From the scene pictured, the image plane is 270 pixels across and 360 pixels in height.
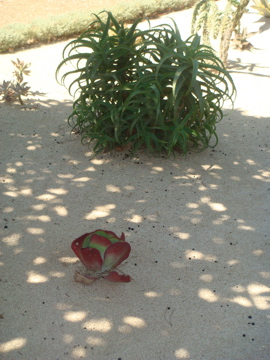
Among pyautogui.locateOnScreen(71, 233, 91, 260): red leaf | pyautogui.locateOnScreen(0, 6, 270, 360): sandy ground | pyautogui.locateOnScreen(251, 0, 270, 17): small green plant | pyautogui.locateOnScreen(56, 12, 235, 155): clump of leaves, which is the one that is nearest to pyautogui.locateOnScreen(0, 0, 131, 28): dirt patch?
pyautogui.locateOnScreen(251, 0, 270, 17): small green plant

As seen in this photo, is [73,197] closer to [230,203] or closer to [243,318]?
[230,203]

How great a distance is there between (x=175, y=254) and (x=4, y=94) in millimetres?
3408

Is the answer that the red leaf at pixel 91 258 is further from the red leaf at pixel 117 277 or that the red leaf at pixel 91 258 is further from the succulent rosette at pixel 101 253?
the red leaf at pixel 117 277

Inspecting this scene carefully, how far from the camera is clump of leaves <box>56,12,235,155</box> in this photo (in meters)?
3.95

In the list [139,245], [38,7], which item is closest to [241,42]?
[38,7]

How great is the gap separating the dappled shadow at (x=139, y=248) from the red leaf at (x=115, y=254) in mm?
149

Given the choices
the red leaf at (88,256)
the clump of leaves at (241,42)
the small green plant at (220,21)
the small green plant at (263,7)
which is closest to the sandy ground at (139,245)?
the red leaf at (88,256)

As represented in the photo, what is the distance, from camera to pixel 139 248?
3273 millimetres

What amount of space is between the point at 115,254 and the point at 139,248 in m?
0.42

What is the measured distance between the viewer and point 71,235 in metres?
Answer: 3.37

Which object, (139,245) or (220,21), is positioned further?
(220,21)

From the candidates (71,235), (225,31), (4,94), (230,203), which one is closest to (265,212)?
(230,203)

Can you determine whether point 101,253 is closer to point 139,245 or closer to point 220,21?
point 139,245

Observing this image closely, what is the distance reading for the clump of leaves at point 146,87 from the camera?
156 inches
